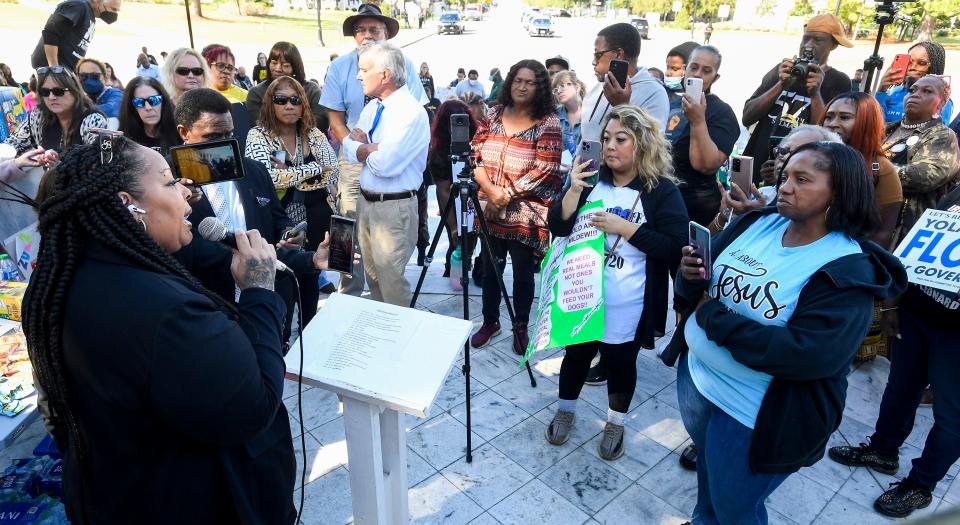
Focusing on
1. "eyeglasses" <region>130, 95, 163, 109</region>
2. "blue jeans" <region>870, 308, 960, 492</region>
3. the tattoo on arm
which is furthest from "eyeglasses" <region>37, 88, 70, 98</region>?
"blue jeans" <region>870, 308, 960, 492</region>

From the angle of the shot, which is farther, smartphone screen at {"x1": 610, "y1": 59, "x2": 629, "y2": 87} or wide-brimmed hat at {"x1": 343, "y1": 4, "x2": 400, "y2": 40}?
wide-brimmed hat at {"x1": 343, "y1": 4, "x2": 400, "y2": 40}

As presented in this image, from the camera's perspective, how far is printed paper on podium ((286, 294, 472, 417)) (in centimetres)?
168

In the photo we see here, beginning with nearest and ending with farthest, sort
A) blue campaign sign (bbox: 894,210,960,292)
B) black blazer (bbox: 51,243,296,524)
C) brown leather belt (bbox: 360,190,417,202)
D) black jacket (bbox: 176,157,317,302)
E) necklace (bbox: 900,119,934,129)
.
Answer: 1. black blazer (bbox: 51,243,296,524)
2. black jacket (bbox: 176,157,317,302)
3. blue campaign sign (bbox: 894,210,960,292)
4. necklace (bbox: 900,119,934,129)
5. brown leather belt (bbox: 360,190,417,202)

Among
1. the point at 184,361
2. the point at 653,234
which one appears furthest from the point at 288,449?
the point at 653,234

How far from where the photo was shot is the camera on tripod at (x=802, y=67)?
3865 millimetres

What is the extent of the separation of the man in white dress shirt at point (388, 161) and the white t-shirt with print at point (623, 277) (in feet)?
4.74

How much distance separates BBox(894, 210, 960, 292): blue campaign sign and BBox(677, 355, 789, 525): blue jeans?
1185 mm

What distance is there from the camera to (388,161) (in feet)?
11.5

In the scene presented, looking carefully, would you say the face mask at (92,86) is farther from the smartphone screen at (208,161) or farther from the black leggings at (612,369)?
the black leggings at (612,369)

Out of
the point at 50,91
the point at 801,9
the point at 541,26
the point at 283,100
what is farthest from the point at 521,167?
the point at 801,9

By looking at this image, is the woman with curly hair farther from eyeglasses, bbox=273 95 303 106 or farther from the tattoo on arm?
the tattoo on arm

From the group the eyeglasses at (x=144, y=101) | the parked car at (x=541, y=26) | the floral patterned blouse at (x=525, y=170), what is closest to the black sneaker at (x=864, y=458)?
the floral patterned blouse at (x=525, y=170)

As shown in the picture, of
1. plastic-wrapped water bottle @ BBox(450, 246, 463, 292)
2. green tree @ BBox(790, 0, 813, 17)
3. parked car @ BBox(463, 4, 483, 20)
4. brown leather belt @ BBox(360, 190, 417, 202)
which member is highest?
parked car @ BBox(463, 4, 483, 20)

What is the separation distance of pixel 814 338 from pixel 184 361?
175 centimetres
